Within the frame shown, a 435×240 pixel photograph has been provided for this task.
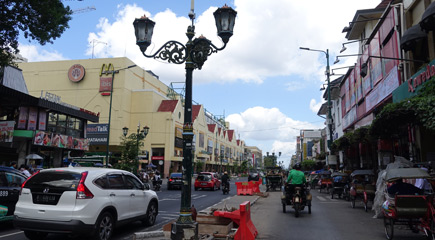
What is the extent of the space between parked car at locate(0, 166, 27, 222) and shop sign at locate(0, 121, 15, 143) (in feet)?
40.6

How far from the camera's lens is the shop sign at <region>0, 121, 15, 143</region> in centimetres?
1950

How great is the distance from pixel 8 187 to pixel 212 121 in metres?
85.7

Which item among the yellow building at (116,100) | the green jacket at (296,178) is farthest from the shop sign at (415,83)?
the yellow building at (116,100)

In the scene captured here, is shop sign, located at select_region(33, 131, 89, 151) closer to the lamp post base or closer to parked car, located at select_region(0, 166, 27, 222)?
parked car, located at select_region(0, 166, 27, 222)

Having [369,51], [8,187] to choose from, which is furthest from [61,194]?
[369,51]

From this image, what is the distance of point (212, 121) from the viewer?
94188 mm

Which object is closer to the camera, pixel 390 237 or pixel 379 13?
pixel 390 237

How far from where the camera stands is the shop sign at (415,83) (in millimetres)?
10719

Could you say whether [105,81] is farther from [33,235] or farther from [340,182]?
[33,235]

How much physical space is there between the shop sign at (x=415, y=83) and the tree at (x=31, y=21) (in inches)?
560

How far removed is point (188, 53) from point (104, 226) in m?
4.31

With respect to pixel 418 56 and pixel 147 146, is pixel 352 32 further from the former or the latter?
pixel 147 146

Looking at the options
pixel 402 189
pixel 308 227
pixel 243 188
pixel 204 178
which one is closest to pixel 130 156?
pixel 204 178

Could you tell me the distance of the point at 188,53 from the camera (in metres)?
7.34
